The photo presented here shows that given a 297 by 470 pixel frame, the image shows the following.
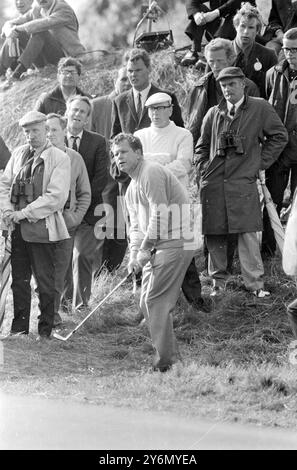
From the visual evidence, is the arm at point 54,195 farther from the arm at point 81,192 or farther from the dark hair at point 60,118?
the dark hair at point 60,118

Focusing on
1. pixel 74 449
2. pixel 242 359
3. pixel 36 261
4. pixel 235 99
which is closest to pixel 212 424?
pixel 74 449

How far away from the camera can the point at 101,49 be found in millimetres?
17219

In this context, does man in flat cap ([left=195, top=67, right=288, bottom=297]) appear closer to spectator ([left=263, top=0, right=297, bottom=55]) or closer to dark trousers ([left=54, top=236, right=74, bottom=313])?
dark trousers ([left=54, top=236, right=74, bottom=313])

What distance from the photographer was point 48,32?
16203 mm

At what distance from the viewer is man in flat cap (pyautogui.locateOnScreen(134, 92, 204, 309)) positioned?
11352 mm

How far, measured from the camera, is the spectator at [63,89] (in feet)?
42.8

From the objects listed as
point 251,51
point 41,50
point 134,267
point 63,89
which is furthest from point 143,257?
point 41,50

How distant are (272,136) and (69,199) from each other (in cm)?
225

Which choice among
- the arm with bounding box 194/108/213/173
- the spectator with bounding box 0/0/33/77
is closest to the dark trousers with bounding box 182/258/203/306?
the arm with bounding box 194/108/213/173

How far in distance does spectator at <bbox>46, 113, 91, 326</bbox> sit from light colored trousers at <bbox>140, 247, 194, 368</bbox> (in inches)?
81.5

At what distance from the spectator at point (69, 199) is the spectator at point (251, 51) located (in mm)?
2145

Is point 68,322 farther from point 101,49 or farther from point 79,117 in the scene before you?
point 101,49

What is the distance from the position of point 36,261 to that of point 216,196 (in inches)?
77.7

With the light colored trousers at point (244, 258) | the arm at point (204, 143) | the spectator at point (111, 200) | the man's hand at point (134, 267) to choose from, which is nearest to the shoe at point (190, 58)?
the spectator at point (111, 200)
